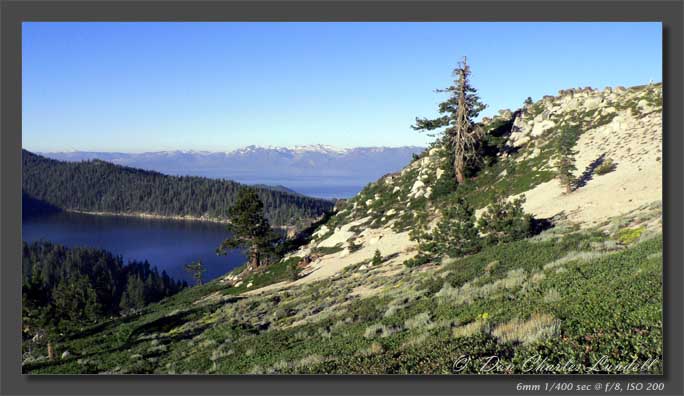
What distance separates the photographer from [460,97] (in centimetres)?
3803

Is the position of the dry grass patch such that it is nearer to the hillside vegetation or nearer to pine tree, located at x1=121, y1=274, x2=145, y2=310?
the hillside vegetation

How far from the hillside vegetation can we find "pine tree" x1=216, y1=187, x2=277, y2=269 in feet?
17.9

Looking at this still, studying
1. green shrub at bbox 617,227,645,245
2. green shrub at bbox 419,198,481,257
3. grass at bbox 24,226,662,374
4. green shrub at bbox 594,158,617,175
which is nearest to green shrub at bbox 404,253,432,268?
green shrub at bbox 419,198,481,257

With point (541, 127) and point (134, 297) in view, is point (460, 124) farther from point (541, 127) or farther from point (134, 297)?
point (134, 297)

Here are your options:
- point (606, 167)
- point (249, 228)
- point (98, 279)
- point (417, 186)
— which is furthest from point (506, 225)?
point (98, 279)

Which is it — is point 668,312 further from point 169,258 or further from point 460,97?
point 169,258

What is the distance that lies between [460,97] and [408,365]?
34.6 meters

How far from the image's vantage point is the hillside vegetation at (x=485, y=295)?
7700 mm

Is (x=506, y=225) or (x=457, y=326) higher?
(x=506, y=225)

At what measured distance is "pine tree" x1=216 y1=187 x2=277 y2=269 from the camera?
4356 centimetres

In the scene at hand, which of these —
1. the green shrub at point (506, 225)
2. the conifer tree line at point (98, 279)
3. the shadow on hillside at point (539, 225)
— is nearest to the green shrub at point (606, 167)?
the shadow on hillside at point (539, 225)

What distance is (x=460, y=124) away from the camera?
38.3m
